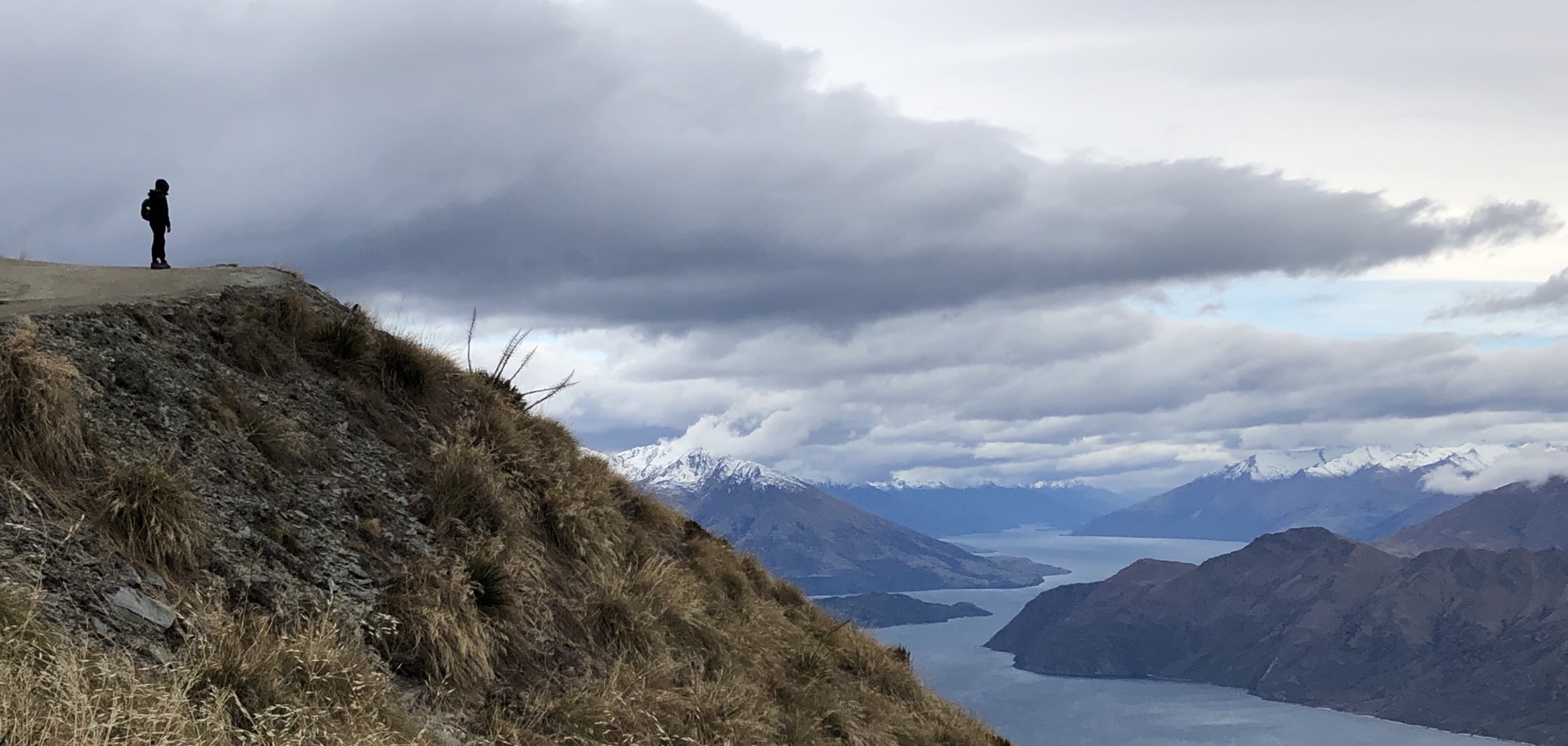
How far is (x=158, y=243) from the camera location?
1728 centimetres

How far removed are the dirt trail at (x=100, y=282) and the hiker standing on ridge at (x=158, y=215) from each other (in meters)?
0.95

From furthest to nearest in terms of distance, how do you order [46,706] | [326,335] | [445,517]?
[326,335] → [445,517] → [46,706]

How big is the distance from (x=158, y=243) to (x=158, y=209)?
695 millimetres

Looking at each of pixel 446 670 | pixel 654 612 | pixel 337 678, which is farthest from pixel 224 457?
pixel 654 612

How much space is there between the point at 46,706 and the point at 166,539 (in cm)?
309

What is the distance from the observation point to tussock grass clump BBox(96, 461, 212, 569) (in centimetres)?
848

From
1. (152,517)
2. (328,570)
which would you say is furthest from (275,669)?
(328,570)

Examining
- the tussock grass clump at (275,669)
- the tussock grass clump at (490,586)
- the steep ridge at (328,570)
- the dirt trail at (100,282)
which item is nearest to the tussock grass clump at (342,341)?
the steep ridge at (328,570)

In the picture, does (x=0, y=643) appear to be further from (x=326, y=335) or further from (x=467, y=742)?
(x=326, y=335)

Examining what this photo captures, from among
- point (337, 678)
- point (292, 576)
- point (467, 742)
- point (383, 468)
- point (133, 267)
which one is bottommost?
point (467, 742)

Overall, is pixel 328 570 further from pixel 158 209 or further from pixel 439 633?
pixel 158 209

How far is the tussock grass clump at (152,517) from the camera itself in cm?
848

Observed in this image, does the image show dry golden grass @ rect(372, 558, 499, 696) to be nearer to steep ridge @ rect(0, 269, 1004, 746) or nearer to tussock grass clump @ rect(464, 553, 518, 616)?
steep ridge @ rect(0, 269, 1004, 746)

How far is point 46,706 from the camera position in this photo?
18.8ft
